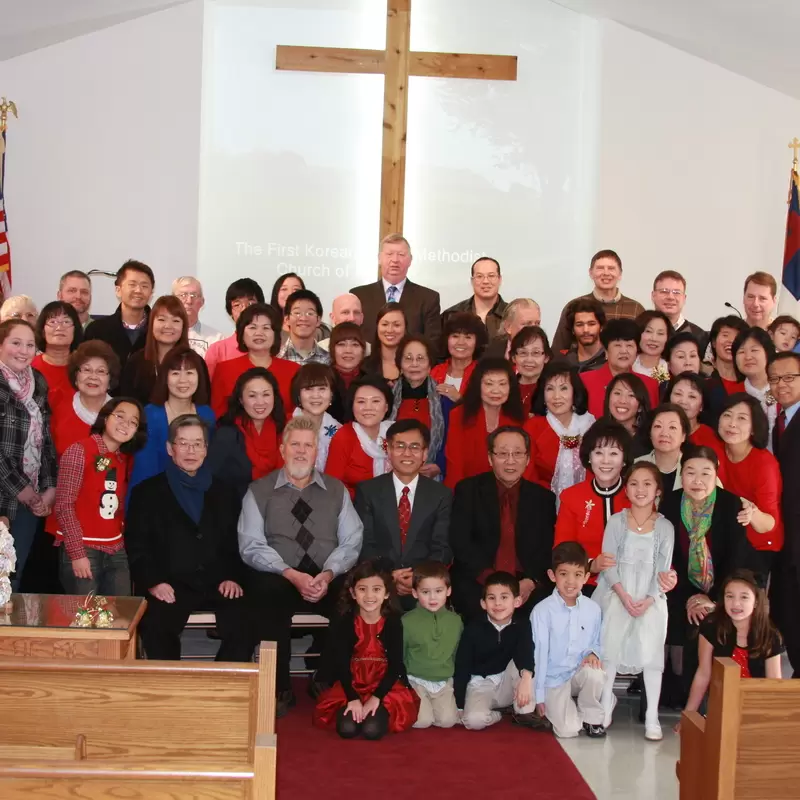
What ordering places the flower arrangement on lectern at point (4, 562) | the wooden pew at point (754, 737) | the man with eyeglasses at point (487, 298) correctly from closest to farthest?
1. the wooden pew at point (754, 737)
2. the flower arrangement on lectern at point (4, 562)
3. the man with eyeglasses at point (487, 298)

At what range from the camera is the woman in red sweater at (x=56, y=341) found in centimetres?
504

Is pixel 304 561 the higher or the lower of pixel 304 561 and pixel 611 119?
the lower

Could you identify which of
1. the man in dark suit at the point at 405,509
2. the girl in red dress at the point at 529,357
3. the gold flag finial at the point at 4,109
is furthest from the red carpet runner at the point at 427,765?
the gold flag finial at the point at 4,109

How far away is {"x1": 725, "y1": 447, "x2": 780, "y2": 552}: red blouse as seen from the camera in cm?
476

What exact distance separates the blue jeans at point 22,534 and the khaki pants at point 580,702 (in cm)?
213

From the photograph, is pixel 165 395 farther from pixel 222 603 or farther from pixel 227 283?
pixel 227 283

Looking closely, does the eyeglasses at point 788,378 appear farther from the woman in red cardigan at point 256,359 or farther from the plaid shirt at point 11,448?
the plaid shirt at point 11,448

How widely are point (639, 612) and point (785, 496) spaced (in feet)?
2.87

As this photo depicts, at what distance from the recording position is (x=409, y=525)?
4.85 m

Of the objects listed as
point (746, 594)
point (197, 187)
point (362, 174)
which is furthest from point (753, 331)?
point (197, 187)

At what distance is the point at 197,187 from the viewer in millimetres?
7867

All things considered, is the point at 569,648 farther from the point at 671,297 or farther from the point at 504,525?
the point at 671,297

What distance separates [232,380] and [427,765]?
2041 millimetres

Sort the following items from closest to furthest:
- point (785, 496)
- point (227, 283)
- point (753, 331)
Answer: point (785, 496), point (753, 331), point (227, 283)
